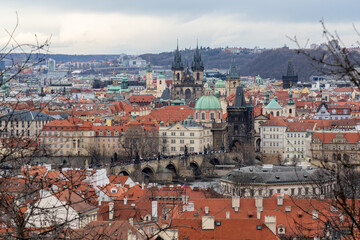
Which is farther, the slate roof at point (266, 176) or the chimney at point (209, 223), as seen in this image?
the slate roof at point (266, 176)

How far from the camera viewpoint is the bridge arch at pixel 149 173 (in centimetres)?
6994

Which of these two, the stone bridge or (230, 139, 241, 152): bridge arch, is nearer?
the stone bridge

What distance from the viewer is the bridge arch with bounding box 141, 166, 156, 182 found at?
229ft

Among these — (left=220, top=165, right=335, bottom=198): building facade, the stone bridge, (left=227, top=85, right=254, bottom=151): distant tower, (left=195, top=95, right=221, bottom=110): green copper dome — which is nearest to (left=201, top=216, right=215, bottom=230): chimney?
(left=220, top=165, right=335, bottom=198): building facade

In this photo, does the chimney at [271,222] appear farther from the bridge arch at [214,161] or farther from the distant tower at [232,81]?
the distant tower at [232,81]

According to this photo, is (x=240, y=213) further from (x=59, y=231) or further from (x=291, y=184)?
(x=59, y=231)

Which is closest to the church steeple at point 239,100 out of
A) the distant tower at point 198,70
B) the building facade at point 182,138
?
the building facade at point 182,138

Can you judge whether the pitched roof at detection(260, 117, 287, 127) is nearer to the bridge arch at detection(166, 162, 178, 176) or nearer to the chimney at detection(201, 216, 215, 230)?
the bridge arch at detection(166, 162, 178, 176)

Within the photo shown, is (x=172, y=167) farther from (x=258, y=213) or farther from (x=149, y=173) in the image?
(x=258, y=213)

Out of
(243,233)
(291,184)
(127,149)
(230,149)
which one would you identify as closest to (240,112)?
(230,149)

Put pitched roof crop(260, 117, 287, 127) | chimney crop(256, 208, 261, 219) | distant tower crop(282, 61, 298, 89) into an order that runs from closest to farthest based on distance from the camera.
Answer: chimney crop(256, 208, 261, 219) → pitched roof crop(260, 117, 287, 127) → distant tower crop(282, 61, 298, 89)

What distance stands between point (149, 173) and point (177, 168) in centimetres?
412

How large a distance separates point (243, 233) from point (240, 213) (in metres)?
5.99

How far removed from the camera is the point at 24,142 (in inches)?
423
